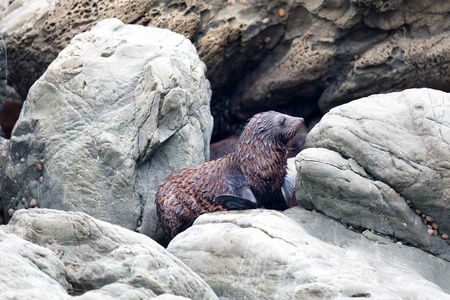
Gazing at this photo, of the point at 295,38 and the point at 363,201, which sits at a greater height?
the point at 295,38

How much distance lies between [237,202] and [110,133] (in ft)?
5.37

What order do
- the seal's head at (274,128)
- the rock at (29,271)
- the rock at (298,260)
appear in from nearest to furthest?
the rock at (29,271), the rock at (298,260), the seal's head at (274,128)

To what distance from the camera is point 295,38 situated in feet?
30.0

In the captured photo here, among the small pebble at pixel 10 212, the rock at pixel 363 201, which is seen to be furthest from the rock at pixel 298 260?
the small pebble at pixel 10 212

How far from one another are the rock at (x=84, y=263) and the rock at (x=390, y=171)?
180 cm

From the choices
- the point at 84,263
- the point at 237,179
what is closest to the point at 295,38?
the point at 237,179

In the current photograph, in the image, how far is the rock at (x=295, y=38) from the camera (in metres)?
8.52

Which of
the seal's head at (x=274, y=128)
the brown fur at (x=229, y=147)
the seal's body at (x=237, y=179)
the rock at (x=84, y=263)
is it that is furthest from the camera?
the brown fur at (x=229, y=147)

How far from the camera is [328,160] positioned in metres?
5.36

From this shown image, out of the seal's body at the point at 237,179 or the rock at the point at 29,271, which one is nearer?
the rock at the point at 29,271

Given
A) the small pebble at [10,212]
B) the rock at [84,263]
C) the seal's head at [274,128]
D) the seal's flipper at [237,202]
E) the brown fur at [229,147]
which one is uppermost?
the rock at [84,263]

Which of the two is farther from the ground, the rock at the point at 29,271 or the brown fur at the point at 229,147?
the rock at the point at 29,271

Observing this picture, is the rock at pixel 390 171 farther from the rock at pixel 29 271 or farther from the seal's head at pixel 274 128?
the rock at pixel 29 271

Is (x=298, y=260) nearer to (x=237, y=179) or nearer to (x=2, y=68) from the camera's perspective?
(x=237, y=179)
